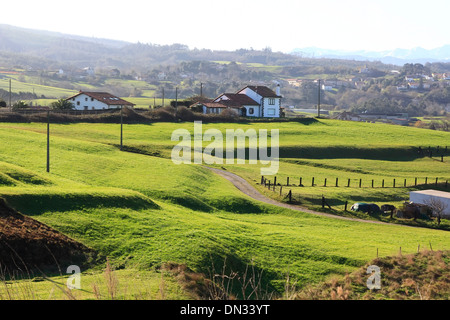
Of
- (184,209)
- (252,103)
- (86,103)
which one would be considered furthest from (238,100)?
(184,209)

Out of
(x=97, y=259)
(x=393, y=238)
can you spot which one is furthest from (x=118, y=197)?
(x=393, y=238)

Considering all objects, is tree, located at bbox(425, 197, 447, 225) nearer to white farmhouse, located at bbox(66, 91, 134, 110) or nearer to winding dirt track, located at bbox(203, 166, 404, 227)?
winding dirt track, located at bbox(203, 166, 404, 227)

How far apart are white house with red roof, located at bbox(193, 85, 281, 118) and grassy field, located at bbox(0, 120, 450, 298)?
3181cm

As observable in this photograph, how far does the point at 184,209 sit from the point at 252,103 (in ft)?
243

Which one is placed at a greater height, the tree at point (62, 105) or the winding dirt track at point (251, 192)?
the tree at point (62, 105)

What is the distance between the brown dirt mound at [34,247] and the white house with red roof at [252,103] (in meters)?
82.3

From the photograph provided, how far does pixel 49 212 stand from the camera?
3167 cm

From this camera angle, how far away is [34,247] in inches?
1011

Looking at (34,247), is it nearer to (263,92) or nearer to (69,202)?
(69,202)

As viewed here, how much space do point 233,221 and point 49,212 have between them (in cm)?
1362

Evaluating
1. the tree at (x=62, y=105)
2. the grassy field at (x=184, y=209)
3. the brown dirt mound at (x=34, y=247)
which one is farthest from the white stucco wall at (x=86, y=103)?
the brown dirt mound at (x=34, y=247)

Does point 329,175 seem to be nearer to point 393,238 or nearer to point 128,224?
point 393,238

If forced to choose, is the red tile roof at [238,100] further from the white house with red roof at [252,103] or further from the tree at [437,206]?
the tree at [437,206]

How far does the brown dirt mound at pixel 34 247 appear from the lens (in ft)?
79.5
